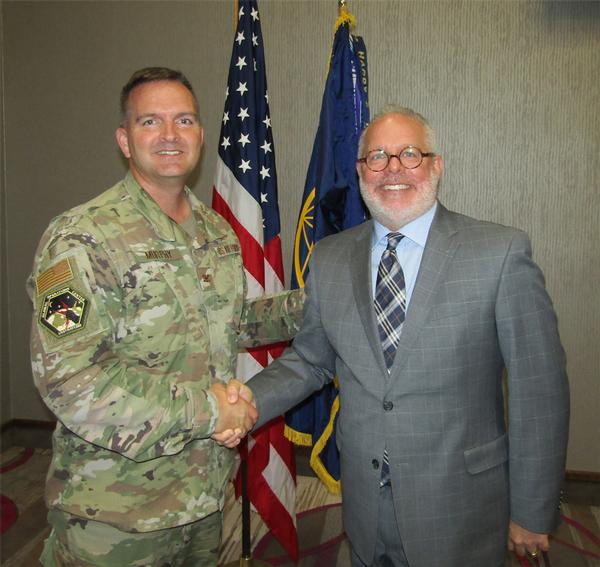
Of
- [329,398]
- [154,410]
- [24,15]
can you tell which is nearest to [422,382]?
[154,410]

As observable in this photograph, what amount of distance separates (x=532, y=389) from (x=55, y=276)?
145 centimetres

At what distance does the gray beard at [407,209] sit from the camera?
1791 mm

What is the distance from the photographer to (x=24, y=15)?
3.87 meters

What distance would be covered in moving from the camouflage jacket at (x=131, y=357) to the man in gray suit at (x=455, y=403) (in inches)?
19.7

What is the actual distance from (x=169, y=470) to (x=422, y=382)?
887 millimetres

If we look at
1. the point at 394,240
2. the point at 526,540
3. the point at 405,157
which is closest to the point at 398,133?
the point at 405,157

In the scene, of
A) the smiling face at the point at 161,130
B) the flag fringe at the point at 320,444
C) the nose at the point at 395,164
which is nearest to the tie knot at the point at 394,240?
the nose at the point at 395,164

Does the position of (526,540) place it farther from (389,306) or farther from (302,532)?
(302,532)

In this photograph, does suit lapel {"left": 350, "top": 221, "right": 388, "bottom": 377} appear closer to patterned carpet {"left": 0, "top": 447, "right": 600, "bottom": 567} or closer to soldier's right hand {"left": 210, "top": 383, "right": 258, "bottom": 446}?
soldier's right hand {"left": 210, "top": 383, "right": 258, "bottom": 446}

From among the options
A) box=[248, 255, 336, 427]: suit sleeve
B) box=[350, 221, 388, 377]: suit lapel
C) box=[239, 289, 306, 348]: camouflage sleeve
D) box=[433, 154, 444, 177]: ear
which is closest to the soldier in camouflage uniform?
box=[248, 255, 336, 427]: suit sleeve

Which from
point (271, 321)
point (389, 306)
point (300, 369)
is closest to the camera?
point (389, 306)

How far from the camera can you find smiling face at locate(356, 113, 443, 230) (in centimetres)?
180

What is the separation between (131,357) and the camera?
1.72 metres

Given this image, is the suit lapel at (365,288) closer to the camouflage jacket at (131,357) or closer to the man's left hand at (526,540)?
the camouflage jacket at (131,357)
